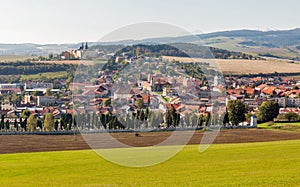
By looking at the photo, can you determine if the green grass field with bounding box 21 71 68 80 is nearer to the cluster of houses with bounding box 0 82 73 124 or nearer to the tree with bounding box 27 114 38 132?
the cluster of houses with bounding box 0 82 73 124

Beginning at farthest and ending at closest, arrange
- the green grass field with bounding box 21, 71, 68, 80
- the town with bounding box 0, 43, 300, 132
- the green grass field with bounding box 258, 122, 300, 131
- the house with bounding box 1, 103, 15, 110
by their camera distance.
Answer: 1. the green grass field with bounding box 21, 71, 68, 80
2. the house with bounding box 1, 103, 15, 110
3. the town with bounding box 0, 43, 300, 132
4. the green grass field with bounding box 258, 122, 300, 131

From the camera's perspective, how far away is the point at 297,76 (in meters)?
147

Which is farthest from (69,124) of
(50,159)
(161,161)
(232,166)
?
(232,166)

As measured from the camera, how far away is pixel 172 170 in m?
24.6

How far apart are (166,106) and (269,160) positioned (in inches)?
1772

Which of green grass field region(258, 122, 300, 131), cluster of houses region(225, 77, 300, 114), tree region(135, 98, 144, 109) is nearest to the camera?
green grass field region(258, 122, 300, 131)

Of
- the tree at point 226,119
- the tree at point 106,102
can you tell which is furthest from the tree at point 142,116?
the tree at point 226,119

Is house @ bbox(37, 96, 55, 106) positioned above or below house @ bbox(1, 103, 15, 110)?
above

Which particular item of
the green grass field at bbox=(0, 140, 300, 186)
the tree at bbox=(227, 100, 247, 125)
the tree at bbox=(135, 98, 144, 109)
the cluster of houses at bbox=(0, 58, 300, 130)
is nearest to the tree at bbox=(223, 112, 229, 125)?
the tree at bbox=(227, 100, 247, 125)

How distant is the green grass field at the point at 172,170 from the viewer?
20812 mm

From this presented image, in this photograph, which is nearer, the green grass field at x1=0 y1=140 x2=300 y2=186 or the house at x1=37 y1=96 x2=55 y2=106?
the green grass field at x1=0 y1=140 x2=300 y2=186

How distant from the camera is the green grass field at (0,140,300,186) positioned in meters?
20.8

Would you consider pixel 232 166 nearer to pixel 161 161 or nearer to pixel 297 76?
Answer: pixel 161 161

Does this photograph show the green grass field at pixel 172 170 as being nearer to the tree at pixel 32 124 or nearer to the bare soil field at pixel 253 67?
the tree at pixel 32 124
